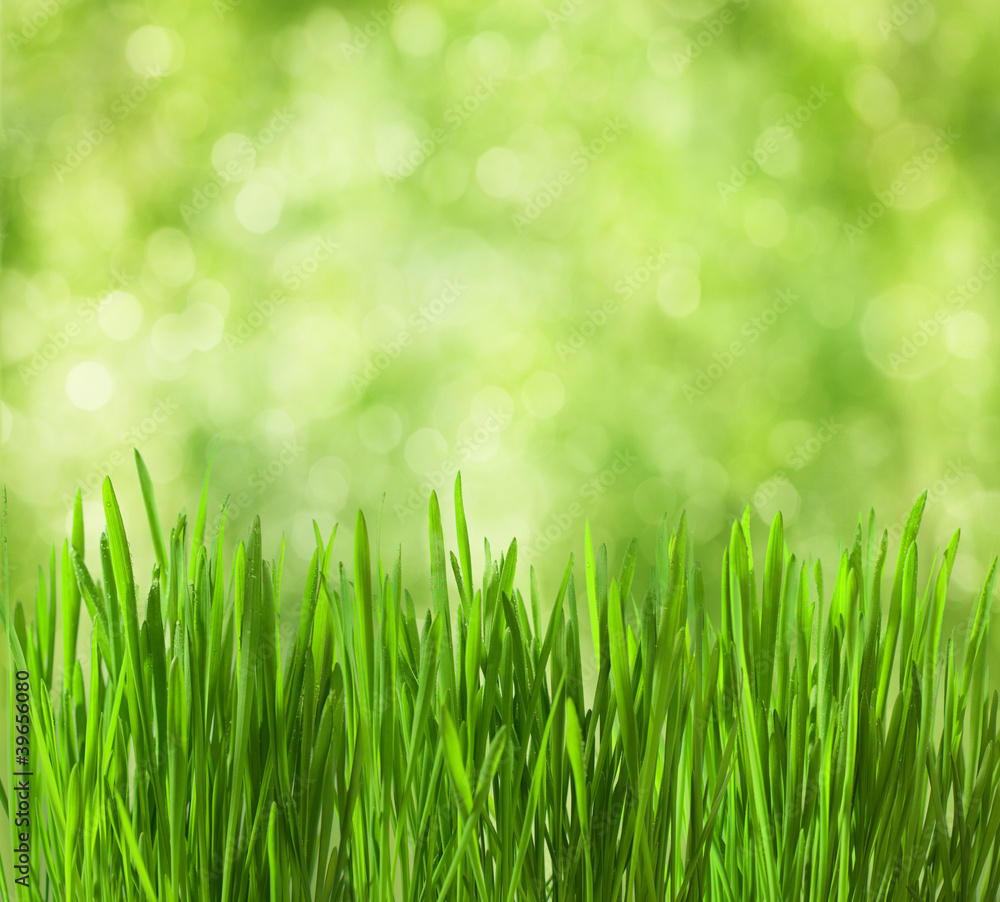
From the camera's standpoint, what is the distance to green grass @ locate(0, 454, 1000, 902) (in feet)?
1.68

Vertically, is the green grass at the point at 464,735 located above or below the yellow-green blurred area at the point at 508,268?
below

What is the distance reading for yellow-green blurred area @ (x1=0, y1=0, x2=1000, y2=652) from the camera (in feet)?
3.04

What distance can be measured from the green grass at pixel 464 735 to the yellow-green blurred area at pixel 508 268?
0.38 metres

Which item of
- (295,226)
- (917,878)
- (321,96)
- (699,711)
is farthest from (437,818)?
(321,96)

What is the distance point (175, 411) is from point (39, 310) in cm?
22

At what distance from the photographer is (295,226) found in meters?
0.97

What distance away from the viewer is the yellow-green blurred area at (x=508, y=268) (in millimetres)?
926

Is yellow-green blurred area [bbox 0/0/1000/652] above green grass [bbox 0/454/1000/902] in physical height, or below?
above

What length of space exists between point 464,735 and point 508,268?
26.1 inches

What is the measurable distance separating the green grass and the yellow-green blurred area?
15.0 inches

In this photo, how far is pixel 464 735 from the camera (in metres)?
0.52

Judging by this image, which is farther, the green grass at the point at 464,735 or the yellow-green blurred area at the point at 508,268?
the yellow-green blurred area at the point at 508,268

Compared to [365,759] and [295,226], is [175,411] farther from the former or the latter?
[365,759]

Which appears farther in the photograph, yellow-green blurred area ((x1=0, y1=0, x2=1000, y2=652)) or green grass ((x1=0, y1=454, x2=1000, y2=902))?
yellow-green blurred area ((x1=0, y1=0, x2=1000, y2=652))
